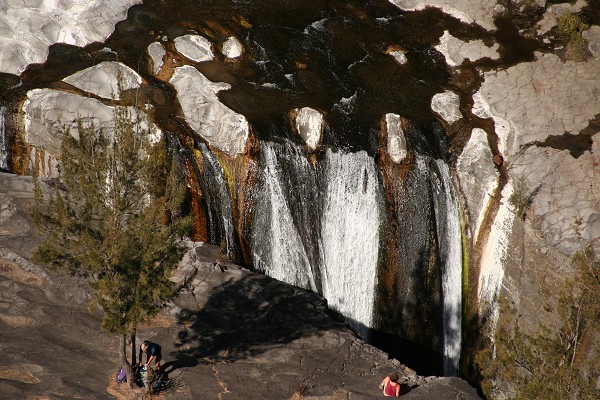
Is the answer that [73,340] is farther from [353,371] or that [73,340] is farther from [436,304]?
[436,304]

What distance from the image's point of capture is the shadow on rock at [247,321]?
15.4 meters

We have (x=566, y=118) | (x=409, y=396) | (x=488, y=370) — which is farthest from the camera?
(x=566, y=118)

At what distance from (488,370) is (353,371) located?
4018 mm

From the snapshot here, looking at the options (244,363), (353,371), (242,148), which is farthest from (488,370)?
(242,148)

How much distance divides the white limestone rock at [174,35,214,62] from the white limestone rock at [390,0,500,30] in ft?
19.3

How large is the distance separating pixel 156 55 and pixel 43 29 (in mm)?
3535

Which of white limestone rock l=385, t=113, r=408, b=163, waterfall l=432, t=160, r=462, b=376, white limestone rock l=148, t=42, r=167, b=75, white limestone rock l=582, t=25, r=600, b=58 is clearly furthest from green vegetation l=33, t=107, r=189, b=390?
white limestone rock l=582, t=25, r=600, b=58

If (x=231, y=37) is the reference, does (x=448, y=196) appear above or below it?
below

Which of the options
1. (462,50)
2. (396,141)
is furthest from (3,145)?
(462,50)

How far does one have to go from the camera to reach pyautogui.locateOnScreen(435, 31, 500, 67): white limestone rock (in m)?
19.9

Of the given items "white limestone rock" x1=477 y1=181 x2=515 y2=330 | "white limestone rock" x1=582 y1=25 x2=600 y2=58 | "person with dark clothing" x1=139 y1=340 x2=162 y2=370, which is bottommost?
"person with dark clothing" x1=139 y1=340 x2=162 y2=370

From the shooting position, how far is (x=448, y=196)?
18734 millimetres

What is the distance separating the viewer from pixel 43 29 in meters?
20.7

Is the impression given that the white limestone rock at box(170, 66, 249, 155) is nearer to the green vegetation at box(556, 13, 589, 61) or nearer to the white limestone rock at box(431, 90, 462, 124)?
the white limestone rock at box(431, 90, 462, 124)
